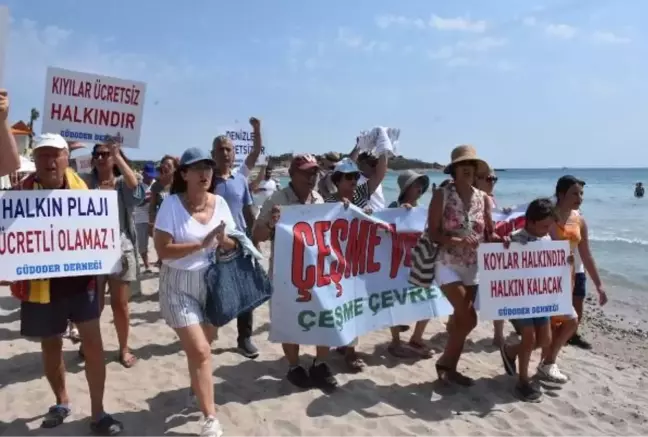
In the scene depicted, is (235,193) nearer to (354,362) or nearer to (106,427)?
(354,362)

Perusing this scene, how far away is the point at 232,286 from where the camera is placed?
4078 mm

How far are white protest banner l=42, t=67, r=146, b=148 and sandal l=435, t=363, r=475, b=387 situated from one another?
11.3ft

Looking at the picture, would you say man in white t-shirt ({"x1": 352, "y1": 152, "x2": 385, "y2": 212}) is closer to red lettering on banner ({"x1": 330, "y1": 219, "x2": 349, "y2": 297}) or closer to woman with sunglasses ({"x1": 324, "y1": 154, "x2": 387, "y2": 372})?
woman with sunglasses ({"x1": 324, "y1": 154, "x2": 387, "y2": 372})

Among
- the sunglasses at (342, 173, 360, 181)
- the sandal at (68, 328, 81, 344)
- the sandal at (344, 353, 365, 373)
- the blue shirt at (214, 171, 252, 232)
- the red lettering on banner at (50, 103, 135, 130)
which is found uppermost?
the red lettering on banner at (50, 103, 135, 130)

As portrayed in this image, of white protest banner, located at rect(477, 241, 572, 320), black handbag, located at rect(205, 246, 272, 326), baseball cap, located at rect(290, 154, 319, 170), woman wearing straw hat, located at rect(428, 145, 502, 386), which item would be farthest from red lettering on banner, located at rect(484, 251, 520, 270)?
black handbag, located at rect(205, 246, 272, 326)

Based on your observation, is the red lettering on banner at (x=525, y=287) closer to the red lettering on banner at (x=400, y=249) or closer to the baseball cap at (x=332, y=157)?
the red lettering on banner at (x=400, y=249)

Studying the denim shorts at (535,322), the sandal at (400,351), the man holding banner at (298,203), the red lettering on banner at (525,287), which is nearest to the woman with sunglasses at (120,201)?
the man holding banner at (298,203)

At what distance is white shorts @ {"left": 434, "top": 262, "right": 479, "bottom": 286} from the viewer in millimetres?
4832

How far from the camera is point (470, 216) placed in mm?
4855

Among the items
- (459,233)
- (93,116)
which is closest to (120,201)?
(93,116)

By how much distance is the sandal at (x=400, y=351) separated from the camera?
19.4ft

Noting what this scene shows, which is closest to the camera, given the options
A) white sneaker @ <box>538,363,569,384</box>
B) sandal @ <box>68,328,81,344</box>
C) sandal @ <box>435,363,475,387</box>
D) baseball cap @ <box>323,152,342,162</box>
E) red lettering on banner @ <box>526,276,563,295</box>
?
red lettering on banner @ <box>526,276,563,295</box>

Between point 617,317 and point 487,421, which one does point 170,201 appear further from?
point 617,317

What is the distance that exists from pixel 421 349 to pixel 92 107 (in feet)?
13.1
